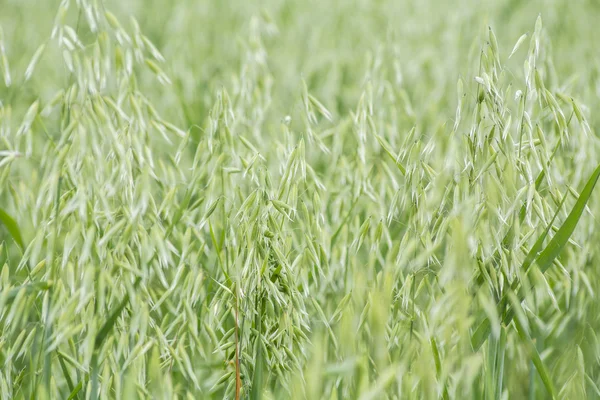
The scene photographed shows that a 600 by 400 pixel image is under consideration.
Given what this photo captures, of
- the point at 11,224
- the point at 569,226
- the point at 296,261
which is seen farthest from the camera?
the point at 296,261

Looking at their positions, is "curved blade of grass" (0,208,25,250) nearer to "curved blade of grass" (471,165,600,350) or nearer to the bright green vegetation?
the bright green vegetation

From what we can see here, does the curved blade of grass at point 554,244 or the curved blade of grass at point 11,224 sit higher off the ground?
the curved blade of grass at point 554,244

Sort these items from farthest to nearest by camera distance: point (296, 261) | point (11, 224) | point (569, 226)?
point (296, 261) < point (11, 224) < point (569, 226)

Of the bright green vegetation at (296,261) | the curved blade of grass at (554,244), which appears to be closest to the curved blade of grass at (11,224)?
the bright green vegetation at (296,261)

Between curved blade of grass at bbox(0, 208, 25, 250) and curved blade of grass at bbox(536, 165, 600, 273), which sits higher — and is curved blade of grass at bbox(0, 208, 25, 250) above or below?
below

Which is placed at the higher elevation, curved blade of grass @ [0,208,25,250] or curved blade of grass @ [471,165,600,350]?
curved blade of grass @ [471,165,600,350]

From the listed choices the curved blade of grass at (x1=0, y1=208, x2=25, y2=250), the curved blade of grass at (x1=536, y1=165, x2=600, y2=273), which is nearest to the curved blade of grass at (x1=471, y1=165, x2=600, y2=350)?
the curved blade of grass at (x1=536, y1=165, x2=600, y2=273)

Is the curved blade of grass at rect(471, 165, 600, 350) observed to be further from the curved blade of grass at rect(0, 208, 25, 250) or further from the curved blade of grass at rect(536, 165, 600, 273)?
the curved blade of grass at rect(0, 208, 25, 250)

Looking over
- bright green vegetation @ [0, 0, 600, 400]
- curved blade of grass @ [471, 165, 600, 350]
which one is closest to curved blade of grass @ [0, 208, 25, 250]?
bright green vegetation @ [0, 0, 600, 400]

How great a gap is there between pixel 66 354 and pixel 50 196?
0.29 m

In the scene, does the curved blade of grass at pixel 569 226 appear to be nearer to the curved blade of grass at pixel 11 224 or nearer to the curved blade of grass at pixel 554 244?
the curved blade of grass at pixel 554 244

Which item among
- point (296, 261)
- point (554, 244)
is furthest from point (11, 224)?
point (554, 244)

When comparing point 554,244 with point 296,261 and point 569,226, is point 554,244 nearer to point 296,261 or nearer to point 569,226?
point 569,226

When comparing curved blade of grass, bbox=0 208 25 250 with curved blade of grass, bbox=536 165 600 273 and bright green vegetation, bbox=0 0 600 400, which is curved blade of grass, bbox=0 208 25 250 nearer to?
bright green vegetation, bbox=0 0 600 400
